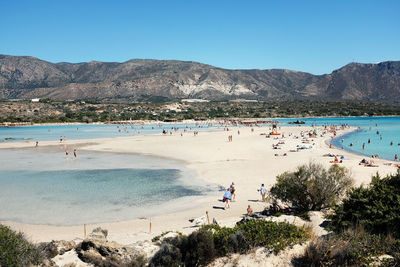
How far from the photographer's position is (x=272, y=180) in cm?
1858

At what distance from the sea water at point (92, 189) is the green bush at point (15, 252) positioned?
6.08m

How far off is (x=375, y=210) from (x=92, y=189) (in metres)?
14.6

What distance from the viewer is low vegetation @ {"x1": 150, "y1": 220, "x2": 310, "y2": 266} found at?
6.67m

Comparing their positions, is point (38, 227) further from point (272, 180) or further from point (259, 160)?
point (259, 160)

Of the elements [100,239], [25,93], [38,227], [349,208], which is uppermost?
[25,93]

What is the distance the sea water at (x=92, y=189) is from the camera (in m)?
13.6

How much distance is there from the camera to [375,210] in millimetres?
7613

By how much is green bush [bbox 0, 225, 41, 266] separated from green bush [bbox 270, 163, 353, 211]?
27.4ft

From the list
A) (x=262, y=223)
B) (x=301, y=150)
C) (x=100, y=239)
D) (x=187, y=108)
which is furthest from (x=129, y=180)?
(x=187, y=108)

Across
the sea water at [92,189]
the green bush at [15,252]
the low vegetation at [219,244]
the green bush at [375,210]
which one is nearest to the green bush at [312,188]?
the green bush at [375,210]

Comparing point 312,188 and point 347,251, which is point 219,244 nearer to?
point 347,251

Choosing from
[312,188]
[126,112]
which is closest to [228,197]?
[312,188]

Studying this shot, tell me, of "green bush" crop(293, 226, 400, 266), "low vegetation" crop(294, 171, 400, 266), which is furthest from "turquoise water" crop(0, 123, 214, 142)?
"green bush" crop(293, 226, 400, 266)

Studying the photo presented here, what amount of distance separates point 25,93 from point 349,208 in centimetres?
21302
